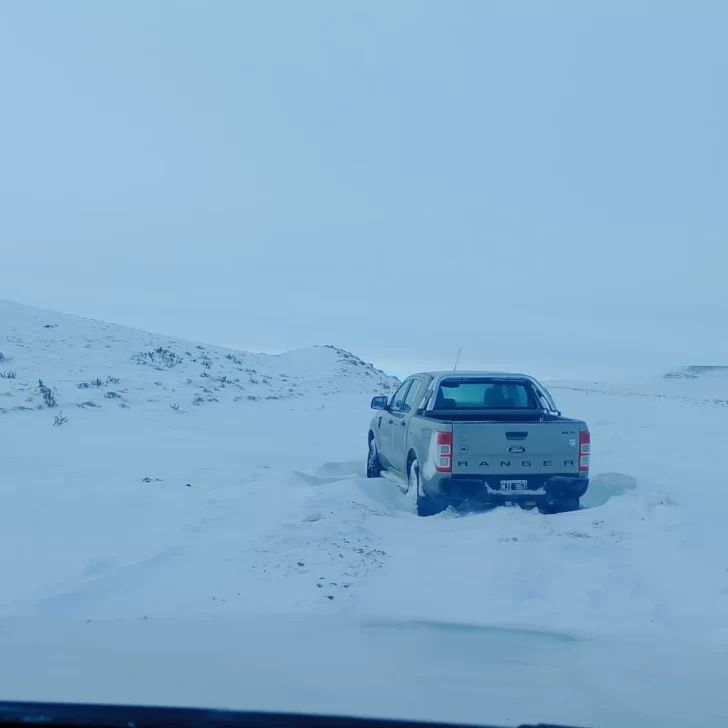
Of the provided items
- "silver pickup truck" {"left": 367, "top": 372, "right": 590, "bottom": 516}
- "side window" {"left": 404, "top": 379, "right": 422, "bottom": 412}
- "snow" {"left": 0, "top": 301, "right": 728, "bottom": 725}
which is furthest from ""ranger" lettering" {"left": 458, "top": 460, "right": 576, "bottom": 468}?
"side window" {"left": 404, "top": 379, "right": 422, "bottom": 412}

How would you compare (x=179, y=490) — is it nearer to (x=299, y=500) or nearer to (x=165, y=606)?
(x=299, y=500)

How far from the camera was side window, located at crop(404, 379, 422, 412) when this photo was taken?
10.8 meters

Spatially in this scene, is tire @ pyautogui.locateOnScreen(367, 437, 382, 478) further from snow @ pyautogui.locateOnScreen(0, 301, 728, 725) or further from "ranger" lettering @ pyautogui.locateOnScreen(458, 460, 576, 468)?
"ranger" lettering @ pyautogui.locateOnScreen(458, 460, 576, 468)

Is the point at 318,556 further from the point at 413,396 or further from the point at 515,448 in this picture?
the point at 413,396

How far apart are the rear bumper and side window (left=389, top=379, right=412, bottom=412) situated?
8.00ft

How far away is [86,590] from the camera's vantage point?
6.25m

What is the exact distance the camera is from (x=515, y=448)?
29.9 feet

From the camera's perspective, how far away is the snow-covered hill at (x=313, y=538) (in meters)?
6.06

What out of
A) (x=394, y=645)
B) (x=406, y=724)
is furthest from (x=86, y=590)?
(x=406, y=724)

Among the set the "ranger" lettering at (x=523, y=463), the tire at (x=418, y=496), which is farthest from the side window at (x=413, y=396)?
the "ranger" lettering at (x=523, y=463)

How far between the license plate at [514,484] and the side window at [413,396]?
1.98m

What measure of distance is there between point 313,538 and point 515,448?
2542 millimetres

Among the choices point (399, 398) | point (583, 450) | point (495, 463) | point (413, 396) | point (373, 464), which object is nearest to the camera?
point (495, 463)

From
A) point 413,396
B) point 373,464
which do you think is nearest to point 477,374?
point 413,396
